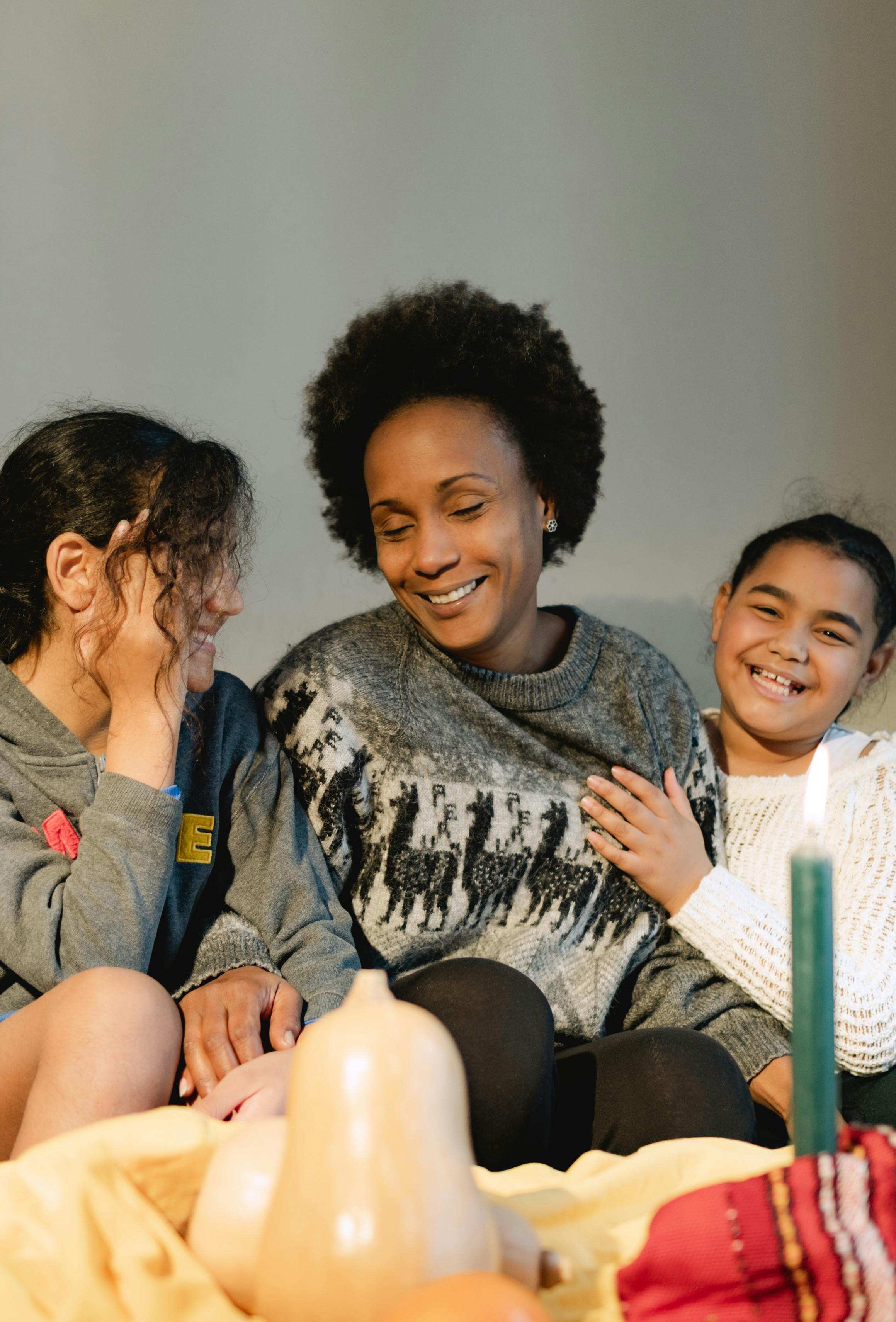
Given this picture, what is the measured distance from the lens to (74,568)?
1037mm

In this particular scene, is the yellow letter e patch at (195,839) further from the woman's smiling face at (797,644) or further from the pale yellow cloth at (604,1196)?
the woman's smiling face at (797,644)

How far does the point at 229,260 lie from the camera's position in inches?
64.3

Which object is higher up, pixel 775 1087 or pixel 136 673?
pixel 136 673

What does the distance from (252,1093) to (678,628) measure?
4.32ft

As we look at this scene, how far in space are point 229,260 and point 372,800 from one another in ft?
2.88

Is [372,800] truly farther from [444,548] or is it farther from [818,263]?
[818,263]

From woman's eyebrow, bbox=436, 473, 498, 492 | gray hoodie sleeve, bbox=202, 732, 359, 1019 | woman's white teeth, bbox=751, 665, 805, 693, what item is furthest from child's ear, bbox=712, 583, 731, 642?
gray hoodie sleeve, bbox=202, 732, 359, 1019

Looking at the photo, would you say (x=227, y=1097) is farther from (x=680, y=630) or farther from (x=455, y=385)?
(x=680, y=630)

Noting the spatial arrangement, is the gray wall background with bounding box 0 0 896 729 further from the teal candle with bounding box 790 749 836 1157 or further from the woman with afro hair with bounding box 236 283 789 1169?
the teal candle with bounding box 790 749 836 1157

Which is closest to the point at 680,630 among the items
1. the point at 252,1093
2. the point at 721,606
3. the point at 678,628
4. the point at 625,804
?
the point at 678,628

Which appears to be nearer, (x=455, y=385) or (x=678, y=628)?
(x=455, y=385)

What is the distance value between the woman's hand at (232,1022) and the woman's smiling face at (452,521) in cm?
41

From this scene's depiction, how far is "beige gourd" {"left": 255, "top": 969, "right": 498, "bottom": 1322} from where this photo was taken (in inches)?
15.2

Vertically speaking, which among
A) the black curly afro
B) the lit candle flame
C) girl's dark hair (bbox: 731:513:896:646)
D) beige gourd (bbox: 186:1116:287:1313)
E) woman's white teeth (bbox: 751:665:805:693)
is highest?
the black curly afro
